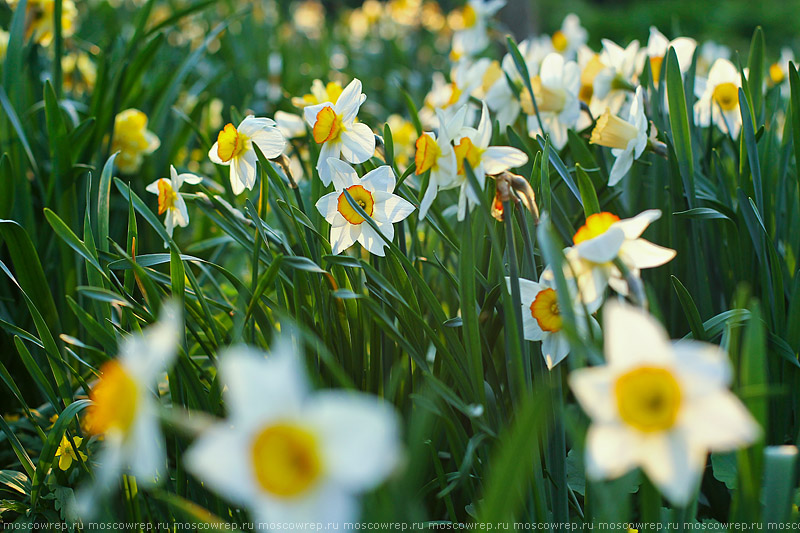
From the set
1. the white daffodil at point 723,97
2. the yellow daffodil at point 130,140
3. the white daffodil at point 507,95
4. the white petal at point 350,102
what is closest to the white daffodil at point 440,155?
the white petal at point 350,102

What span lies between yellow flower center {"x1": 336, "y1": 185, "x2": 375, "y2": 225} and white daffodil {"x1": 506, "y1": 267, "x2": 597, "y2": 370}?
0.24 m

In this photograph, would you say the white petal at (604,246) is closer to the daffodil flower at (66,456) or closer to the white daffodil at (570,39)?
the daffodil flower at (66,456)

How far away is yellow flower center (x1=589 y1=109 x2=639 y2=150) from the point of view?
102 cm

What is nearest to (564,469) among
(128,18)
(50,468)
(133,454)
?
(133,454)

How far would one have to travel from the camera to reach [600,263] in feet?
2.12

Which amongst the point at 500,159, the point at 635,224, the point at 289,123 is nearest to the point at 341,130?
the point at 500,159

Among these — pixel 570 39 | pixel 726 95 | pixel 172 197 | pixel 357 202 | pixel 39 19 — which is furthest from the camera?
pixel 570 39

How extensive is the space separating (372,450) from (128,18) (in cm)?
505

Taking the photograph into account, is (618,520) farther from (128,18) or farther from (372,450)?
(128,18)

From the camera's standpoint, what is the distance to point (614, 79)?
1471mm

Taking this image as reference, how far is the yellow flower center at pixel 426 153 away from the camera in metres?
0.89

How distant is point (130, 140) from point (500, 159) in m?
1.17

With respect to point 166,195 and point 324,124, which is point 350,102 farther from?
point 166,195

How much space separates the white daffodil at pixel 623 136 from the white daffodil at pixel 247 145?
523mm
